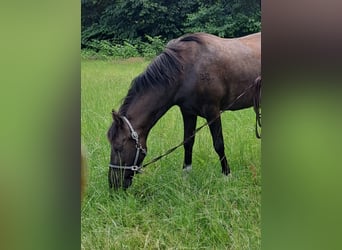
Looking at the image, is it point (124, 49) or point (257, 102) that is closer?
point (257, 102)

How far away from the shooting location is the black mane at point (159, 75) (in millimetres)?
2285

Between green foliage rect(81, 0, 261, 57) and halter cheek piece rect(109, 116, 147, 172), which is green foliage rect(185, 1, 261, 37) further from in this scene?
halter cheek piece rect(109, 116, 147, 172)

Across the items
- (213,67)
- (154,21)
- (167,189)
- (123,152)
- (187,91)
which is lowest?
(167,189)

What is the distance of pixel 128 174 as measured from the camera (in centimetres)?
232

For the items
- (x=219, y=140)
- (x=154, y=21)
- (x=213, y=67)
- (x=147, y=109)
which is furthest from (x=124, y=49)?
(x=219, y=140)

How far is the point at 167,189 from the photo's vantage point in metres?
2.29

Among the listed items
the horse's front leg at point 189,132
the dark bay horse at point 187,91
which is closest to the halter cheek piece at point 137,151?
the dark bay horse at point 187,91

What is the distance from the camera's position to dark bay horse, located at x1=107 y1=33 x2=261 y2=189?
2266 millimetres

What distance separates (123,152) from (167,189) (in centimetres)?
29

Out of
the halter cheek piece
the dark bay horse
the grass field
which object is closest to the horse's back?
the dark bay horse

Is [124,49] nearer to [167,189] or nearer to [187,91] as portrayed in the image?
[187,91]
